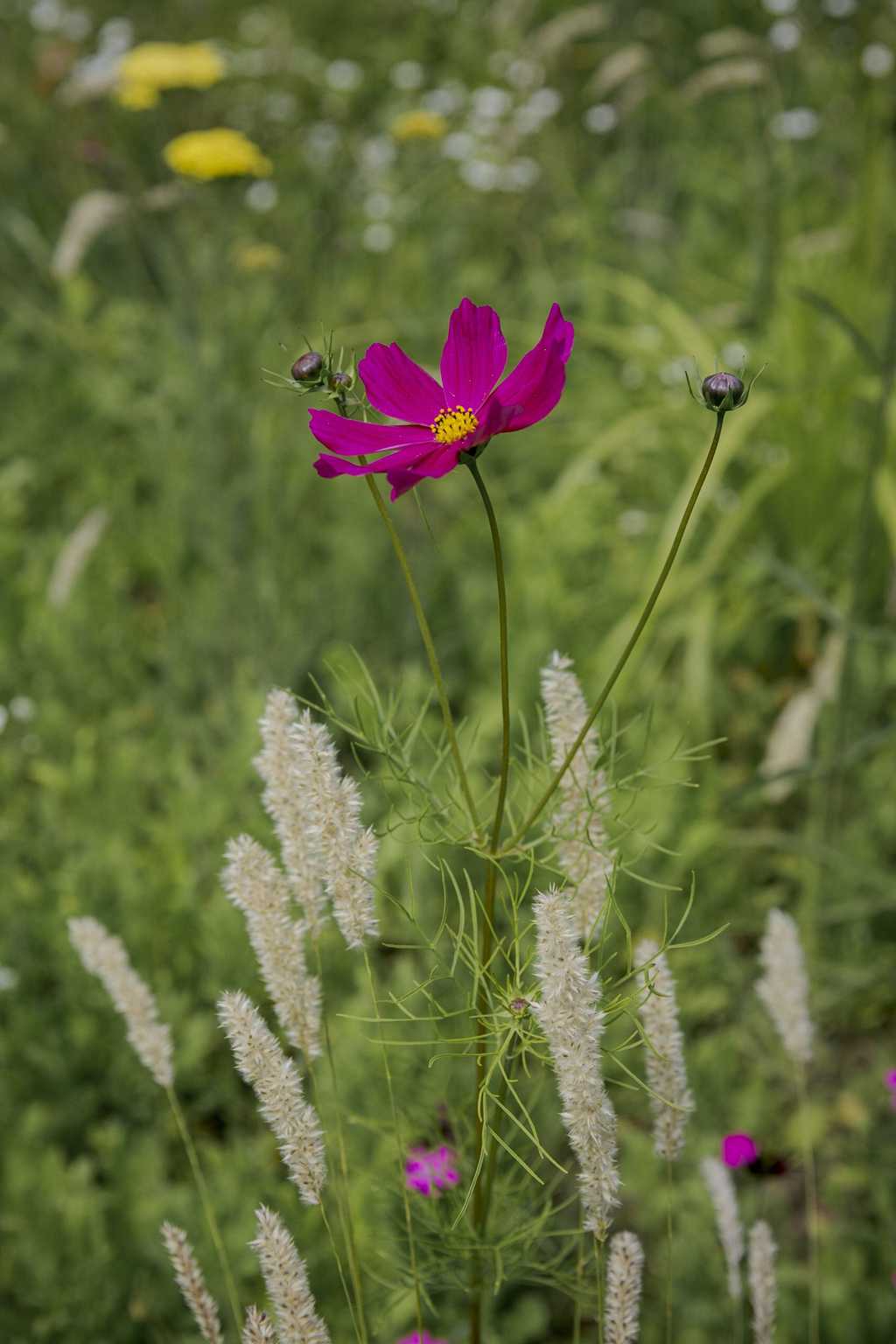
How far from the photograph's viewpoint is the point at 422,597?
94.7 inches

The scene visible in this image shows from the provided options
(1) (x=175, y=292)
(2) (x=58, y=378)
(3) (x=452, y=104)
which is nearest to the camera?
(1) (x=175, y=292)

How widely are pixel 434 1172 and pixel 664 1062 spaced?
1.06 feet

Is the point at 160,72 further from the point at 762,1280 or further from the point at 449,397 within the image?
the point at 762,1280

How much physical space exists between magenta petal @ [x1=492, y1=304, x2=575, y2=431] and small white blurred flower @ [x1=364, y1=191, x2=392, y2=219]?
3.07 metres

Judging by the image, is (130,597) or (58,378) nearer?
(130,597)

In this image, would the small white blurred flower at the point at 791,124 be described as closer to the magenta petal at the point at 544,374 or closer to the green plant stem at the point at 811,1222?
the green plant stem at the point at 811,1222

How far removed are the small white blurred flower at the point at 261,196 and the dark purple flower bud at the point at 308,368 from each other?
122 inches

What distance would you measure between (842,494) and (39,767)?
4.82ft

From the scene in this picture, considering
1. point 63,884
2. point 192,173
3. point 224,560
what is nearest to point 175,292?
point 192,173

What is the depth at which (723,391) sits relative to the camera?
0.62 meters

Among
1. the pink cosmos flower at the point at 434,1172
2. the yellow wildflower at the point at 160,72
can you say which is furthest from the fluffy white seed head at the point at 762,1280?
the yellow wildflower at the point at 160,72

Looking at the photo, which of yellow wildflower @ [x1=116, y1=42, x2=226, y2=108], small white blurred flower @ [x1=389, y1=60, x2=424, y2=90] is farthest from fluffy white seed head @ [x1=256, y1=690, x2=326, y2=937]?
small white blurred flower @ [x1=389, y1=60, x2=424, y2=90]

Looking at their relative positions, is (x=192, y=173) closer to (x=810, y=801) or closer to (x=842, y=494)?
(x=842, y=494)

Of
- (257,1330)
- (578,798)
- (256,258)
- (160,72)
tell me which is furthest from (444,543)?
(257,1330)
